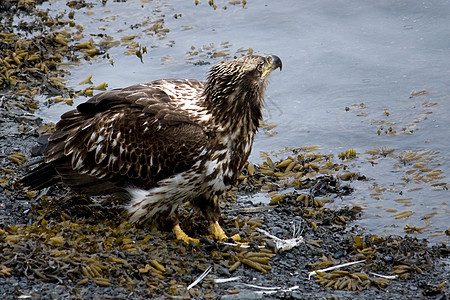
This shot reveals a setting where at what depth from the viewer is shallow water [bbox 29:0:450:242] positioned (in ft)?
26.4

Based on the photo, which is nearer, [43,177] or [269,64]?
[269,64]

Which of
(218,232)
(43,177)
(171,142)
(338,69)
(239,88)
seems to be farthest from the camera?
(338,69)

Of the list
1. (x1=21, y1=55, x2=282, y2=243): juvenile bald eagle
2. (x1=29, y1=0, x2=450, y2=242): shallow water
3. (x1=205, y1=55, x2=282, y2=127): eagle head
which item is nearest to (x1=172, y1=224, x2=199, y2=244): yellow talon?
(x1=21, y1=55, x2=282, y2=243): juvenile bald eagle

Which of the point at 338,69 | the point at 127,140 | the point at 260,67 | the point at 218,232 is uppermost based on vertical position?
the point at 260,67

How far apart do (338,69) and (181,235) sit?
4.35m

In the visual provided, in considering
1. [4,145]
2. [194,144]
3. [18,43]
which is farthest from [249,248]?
[18,43]

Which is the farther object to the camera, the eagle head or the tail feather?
the tail feather

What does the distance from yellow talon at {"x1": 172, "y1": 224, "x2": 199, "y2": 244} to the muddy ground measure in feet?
0.27

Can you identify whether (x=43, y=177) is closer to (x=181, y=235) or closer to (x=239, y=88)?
(x=181, y=235)

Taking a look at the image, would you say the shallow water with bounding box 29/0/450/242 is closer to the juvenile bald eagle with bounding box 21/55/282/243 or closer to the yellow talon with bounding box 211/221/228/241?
the yellow talon with bounding box 211/221/228/241

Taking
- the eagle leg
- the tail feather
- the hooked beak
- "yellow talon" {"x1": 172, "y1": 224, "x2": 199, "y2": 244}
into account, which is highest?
the hooked beak

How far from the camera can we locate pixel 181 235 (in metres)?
6.57

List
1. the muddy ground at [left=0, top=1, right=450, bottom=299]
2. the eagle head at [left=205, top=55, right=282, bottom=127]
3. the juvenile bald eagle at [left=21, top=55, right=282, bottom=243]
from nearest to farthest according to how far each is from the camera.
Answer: the muddy ground at [left=0, top=1, right=450, bottom=299] → the juvenile bald eagle at [left=21, top=55, right=282, bottom=243] → the eagle head at [left=205, top=55, right=282, bottom=127]

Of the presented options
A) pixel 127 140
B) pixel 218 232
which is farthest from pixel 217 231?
pixel 127 140
